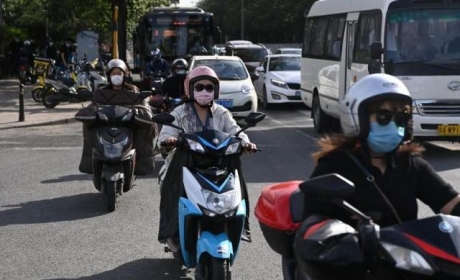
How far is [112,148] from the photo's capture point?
9.69 m

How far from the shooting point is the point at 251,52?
32500 mm

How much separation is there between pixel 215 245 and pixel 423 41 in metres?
9.47

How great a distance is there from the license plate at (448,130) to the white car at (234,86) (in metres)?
5.14

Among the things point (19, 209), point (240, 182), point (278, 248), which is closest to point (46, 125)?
point (19, 209)

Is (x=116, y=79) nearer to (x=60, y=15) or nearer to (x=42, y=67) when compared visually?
(x=42, y=67)

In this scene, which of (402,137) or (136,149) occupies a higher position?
(402,137)

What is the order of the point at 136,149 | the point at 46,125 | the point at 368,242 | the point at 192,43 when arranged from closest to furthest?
the point at 368,242, the point at 136,149, the point at 46,125, the point at 192,43

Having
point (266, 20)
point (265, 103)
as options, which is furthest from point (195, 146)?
point (266, 20)

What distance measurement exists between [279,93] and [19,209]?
15.5 m

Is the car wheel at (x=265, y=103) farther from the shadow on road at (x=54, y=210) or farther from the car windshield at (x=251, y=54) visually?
the shadow on road at (x=54, y=210)

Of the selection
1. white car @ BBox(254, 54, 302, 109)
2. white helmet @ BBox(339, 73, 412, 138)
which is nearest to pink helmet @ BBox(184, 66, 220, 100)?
white helmet @ BBox(339, 73, 412, 138)

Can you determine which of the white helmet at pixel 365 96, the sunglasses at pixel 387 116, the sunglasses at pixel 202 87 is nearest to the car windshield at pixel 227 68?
the sunglasses at pixel 202 87

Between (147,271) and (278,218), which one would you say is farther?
(147,271)

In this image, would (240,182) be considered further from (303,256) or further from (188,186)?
(303,256)
